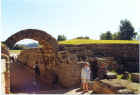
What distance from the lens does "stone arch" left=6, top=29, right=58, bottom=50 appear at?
334 inches

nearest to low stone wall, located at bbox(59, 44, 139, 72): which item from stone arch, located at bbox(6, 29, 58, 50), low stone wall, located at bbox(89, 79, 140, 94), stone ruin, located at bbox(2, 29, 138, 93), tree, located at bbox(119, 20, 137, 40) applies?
stone ruin, located at bbox(2, 29, 138, 93)

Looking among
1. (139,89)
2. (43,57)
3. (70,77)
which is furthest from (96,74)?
(139,89)

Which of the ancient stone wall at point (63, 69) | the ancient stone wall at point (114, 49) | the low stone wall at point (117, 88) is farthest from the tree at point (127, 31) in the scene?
the low stone wall at point (117, 88)

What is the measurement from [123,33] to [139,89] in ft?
126

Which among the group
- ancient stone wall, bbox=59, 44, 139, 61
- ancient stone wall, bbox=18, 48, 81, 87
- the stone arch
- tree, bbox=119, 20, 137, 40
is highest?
tree, bbox=119, 20, 137, 40

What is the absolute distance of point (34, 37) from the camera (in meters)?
9.37

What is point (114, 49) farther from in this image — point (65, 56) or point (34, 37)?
point (34, 37)

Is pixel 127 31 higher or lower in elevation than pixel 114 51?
higher

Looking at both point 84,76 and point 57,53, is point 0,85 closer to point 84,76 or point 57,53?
point 84,76

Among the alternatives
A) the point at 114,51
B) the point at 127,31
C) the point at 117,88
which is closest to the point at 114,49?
the point at 114,51

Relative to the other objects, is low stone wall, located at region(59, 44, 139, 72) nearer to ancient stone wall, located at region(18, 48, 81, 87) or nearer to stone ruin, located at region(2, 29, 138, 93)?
stone ruin, located at region(2, 29, 138, 93)

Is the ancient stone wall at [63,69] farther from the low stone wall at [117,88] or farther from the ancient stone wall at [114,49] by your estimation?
the low stone wall at [117,88]

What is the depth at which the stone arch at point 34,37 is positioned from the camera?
8493mm

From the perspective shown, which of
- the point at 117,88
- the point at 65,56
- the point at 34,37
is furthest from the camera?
the point at 65,56
